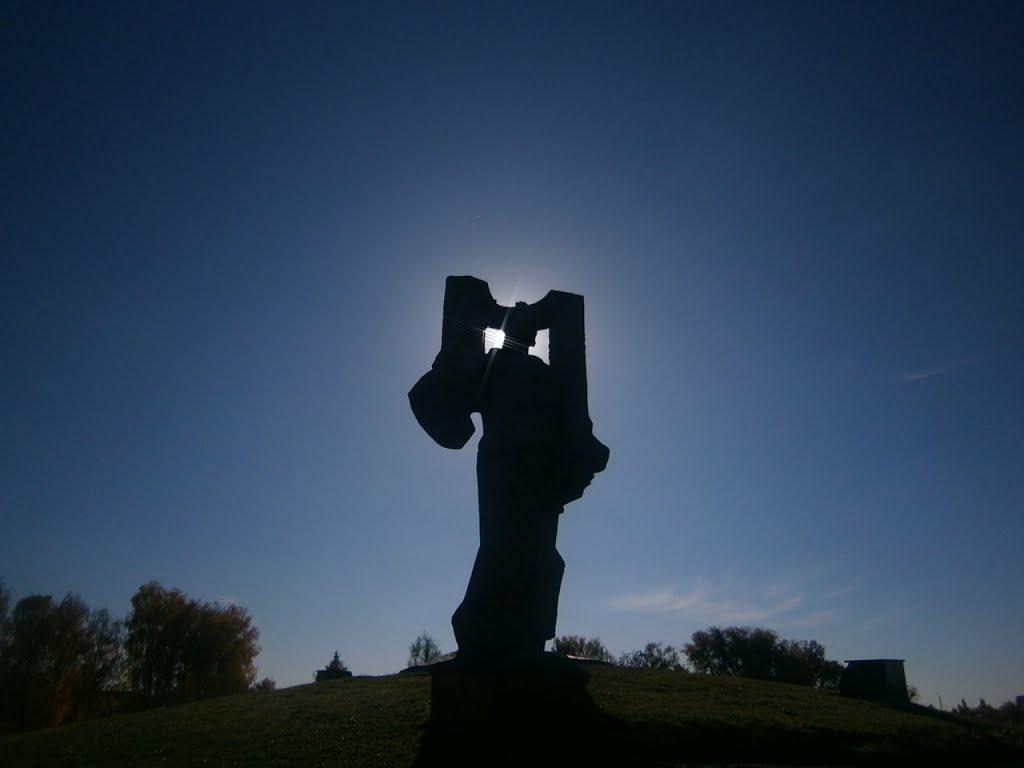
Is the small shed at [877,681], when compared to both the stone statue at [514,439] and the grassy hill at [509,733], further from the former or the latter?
the stone statue at [514,439]

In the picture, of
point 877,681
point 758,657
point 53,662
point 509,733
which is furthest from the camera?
point 758,657

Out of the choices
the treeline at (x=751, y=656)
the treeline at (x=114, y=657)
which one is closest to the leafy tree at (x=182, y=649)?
the treeline at (x=114, y=657)

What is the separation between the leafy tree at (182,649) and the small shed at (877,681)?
3826 centimetres

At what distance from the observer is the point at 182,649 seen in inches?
1671

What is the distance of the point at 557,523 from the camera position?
1409 cm

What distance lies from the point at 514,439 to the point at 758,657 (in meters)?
46.9

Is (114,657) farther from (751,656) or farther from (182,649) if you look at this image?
(751,656)

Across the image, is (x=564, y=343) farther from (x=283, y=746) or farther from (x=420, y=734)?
(x=283, y=746)

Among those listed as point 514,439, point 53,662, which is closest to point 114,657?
point 53,662

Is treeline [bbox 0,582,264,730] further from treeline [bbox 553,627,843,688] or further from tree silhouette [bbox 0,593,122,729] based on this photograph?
treeline [bbox 553,627,843,688]

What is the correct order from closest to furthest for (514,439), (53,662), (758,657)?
(514,439) → (53,662) → (758,657)

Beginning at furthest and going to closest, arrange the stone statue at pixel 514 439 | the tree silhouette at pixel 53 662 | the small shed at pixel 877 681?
the tree silhouette at pixel 53 662 < the small shed at pixel 877 681 < the stone statue at pixel 514 439

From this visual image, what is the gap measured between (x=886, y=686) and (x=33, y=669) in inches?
1670

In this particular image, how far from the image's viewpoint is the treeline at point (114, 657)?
115 feet
